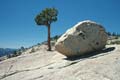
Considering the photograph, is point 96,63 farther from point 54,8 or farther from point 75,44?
point 54,8

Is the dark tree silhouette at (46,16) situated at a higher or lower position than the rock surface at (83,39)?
higher

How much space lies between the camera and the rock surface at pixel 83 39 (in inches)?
1014

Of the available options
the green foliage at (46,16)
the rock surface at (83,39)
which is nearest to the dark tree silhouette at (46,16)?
the green foliage at (46,16)

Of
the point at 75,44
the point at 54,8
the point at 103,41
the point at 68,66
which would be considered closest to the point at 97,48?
the point at 103,41

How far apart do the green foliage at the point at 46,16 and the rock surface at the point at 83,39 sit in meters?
21.4

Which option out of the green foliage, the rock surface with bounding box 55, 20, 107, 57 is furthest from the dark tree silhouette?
the rock surface with bounding box 55, 20, 107, 57

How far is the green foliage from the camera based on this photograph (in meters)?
47.5

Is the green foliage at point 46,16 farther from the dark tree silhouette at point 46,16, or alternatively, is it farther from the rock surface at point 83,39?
the rock surface at point 83,39

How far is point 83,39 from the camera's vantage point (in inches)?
1024

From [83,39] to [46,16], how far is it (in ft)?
74.8

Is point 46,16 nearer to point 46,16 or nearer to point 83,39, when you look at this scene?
point 46,16

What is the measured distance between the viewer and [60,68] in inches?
882

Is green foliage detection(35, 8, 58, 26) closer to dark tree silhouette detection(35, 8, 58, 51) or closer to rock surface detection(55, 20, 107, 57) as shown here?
dark tree silhouette detection(35, 8, 58, 51)

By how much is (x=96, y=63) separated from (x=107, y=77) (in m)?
2.96
